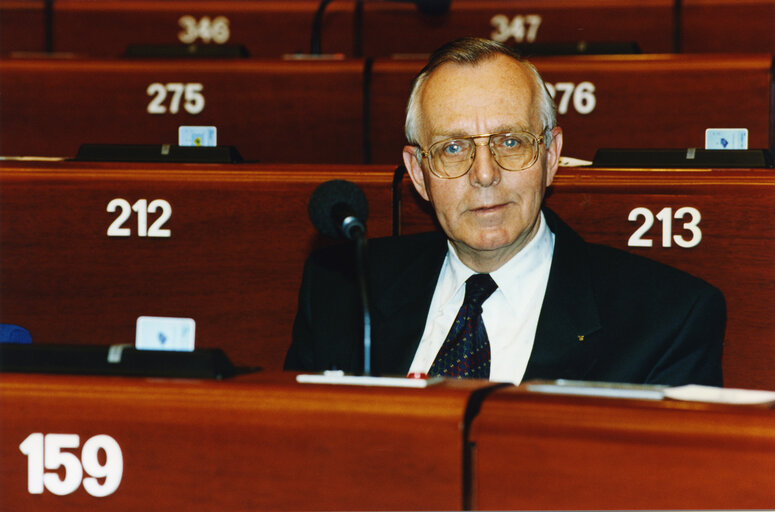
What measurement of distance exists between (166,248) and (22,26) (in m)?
1.61

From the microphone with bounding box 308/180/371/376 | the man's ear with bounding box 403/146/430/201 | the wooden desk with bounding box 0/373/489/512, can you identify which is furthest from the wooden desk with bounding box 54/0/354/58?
the wooden desk with bounding box 0/373/489/512

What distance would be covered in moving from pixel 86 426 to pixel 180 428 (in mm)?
76

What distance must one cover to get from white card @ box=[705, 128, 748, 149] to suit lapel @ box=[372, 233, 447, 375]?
47cm

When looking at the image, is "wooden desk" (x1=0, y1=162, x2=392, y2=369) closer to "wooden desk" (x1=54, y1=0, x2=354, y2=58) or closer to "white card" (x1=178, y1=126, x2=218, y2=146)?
"white card" (x1=178, y1=126, x2=218, y2=146)

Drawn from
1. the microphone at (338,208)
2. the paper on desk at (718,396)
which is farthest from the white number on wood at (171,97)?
the paper on desk at (718,396)

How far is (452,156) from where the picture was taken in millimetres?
1416

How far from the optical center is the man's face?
138 centimetres

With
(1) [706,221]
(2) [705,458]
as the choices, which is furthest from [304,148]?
(2) [705,458]

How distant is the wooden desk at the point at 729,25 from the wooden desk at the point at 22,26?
5.78ft

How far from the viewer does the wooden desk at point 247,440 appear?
0.71m

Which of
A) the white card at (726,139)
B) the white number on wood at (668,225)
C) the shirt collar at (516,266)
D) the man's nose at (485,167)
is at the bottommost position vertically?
the shirt collar at (516,266)

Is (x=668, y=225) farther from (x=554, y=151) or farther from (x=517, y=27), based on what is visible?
(x=517, y=27)

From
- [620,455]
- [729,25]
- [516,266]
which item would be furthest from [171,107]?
[620,455]

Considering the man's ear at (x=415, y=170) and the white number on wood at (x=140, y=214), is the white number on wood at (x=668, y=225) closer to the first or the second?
the man's ear at (x=415, y=170)
